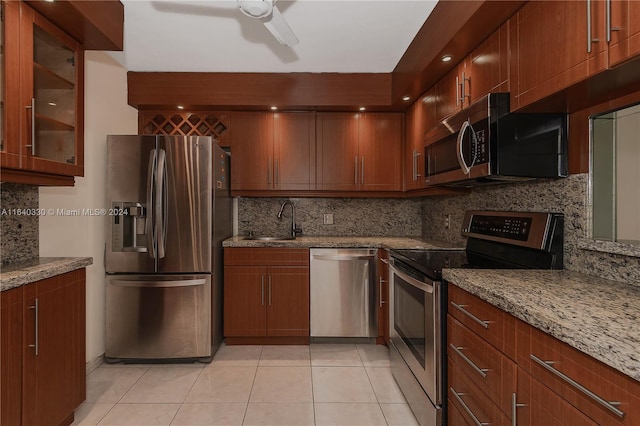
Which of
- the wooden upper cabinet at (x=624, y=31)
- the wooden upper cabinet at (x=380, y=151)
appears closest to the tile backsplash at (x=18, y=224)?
the wooden upper cabinet at (x=380, y=151)

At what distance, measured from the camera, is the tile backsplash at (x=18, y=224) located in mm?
1819

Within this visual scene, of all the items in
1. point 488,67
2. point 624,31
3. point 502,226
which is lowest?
point 502,226

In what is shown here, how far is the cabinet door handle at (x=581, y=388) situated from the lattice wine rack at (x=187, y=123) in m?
3.00

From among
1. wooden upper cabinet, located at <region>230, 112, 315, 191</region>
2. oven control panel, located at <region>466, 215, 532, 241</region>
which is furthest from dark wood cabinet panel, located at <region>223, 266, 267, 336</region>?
oven control panel, located at <region>466, 215, 532, 241</region>

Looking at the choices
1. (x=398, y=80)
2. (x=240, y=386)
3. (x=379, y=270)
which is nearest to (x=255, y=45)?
(x=398, y=80)

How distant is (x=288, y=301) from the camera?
9.89 feet

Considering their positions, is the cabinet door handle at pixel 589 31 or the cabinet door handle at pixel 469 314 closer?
the cabinet door handle at pixel 589 31

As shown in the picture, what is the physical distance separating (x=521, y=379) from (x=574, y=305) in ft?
0.94

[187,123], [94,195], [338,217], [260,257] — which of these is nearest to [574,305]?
[260,257]

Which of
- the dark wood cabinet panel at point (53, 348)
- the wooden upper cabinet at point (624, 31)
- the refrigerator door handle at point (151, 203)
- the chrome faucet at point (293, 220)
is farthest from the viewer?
the chrome faucet at point (293, 220)

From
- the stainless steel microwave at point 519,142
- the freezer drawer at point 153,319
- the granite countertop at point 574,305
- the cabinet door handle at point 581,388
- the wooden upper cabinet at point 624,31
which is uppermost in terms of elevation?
the wooden upper cabinet at point 624,31

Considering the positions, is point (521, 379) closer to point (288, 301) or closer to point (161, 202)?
point (288, 301)

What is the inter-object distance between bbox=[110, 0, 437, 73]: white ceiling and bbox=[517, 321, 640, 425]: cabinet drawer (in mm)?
1960

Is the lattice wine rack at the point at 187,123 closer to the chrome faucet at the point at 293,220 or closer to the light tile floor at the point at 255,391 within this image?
the chrome faucet at the point at 293,220
